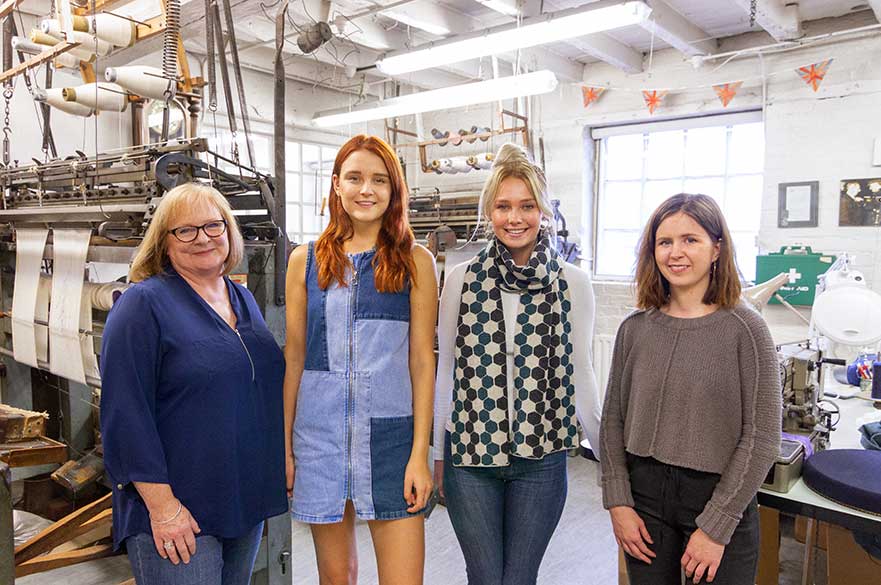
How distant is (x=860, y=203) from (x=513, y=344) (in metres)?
4.03

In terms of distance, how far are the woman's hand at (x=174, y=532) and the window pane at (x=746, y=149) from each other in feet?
17.4

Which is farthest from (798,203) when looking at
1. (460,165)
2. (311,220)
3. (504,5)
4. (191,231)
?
(311,220)

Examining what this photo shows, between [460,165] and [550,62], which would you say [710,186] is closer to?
[550,62]

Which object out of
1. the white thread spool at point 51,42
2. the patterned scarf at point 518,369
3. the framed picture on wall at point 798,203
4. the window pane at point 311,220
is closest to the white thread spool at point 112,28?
the white thread spool at point 51,42

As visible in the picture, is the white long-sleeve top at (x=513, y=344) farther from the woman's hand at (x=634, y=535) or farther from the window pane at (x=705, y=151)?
the window pane at (x=705, y=151)

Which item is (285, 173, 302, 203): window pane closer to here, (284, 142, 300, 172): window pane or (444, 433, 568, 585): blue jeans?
(284, 142, 300, 172): window pane

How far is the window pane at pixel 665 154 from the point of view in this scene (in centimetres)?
583

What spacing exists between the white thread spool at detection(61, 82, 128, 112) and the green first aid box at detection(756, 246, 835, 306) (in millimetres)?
4281

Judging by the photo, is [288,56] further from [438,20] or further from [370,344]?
[370,344]

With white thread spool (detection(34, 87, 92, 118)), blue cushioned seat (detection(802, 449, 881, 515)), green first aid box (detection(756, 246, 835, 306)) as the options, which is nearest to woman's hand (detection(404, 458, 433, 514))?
blue cushioned seat (detection(802, 449, 881, 515))

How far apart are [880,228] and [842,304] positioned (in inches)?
55.7

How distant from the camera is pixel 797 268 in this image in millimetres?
4641

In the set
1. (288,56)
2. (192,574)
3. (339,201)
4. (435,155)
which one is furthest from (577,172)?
(192,574)

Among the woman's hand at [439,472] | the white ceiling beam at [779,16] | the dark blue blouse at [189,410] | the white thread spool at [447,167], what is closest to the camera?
the dark blue blouse at [189,410]
